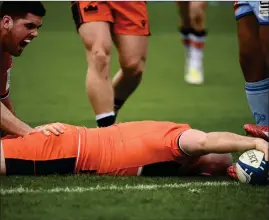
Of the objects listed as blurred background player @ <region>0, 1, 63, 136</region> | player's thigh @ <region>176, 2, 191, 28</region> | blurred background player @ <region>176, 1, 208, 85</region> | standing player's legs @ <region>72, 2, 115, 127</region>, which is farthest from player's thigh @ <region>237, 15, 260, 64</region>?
player's thigh @ <region>176, 2, 191, 28</region>

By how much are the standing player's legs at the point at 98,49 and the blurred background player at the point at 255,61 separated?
90cm

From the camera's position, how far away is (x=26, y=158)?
4.45 m

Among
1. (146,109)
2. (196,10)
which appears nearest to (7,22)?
(146,109)

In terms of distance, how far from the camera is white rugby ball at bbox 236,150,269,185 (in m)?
4.31

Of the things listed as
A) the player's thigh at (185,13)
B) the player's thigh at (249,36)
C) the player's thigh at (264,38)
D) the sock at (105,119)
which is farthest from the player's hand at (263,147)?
the player's thigh at (185,13)

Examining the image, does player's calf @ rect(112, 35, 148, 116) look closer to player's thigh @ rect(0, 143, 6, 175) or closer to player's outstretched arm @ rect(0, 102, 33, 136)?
player's outstretched arm @ rect(0, 102, 33, 136)

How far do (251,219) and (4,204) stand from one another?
3.80ft

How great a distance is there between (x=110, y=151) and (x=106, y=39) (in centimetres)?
121

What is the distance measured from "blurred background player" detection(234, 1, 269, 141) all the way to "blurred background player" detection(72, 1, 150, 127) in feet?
2.88

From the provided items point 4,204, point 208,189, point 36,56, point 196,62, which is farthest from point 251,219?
point 36,56

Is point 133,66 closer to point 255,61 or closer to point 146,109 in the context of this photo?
point 255,61

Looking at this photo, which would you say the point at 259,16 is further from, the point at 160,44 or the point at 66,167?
the point at 160,44

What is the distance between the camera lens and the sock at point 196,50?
355 inches

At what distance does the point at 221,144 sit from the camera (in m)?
4.29
